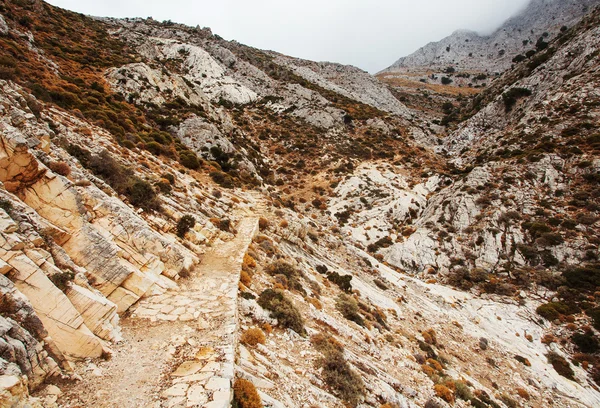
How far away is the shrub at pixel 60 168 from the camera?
1015 centimetres

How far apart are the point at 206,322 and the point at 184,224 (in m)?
7.14

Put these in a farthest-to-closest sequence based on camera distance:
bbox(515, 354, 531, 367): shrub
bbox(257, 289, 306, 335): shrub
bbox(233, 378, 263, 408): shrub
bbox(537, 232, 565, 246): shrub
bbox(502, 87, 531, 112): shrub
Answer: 1. bbox(502, 87, 531, 112): shrub
2. bbox(537, 232, 565, 246): shrub
3. bbox(515, 354, 531, 367): shrub
4. bbox(257, 289, 306, 335): shrub
5. bbox(233, 378, 263, 408): shrub

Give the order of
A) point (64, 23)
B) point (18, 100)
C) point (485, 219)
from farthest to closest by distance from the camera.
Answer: point (64, 23) < point (485, 219) < point (18, 100)

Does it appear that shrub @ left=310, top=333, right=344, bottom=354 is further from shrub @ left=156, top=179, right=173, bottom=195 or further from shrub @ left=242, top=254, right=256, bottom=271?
shrub @ left=156, top=179, right=173, bottom=195

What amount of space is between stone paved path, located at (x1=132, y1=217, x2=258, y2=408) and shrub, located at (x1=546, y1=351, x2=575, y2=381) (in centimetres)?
2328

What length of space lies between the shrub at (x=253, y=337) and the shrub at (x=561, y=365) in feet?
73.5

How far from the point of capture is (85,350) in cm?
642

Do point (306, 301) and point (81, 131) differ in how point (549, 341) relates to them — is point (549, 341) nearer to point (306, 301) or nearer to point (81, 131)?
point (306, 301)

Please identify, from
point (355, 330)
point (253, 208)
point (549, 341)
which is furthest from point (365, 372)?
point (549, 341)

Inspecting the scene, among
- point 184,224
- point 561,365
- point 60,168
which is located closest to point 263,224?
point 184,224

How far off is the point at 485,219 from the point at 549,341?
14.0 meters

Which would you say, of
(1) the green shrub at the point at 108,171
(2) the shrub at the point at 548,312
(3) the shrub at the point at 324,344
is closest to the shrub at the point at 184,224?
(1) the green shrub at the point at 108,171

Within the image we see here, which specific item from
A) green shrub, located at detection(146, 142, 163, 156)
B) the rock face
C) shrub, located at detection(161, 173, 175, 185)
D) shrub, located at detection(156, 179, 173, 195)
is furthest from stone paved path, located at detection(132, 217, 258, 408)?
the rock face

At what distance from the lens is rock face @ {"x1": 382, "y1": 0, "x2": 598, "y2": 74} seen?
11294cm
